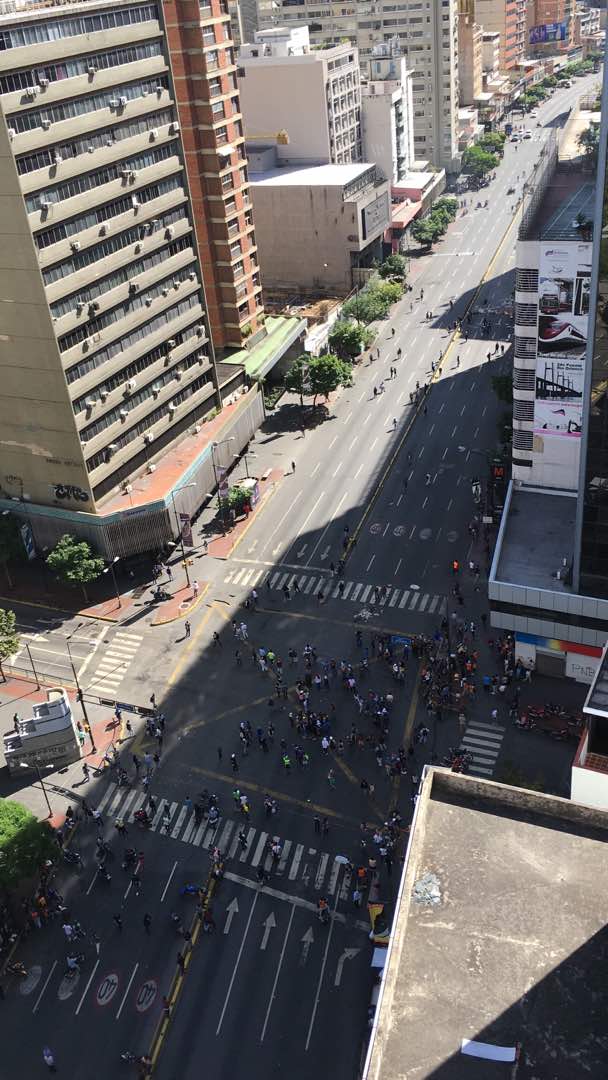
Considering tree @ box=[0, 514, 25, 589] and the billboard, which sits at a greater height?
the billboard

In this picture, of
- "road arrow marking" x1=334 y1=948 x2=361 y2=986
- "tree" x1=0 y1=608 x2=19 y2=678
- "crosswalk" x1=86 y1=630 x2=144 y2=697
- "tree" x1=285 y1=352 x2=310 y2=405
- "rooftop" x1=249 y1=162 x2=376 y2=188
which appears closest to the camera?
"road arrow marking" x1=334 y1=948 x2=361 y2=986

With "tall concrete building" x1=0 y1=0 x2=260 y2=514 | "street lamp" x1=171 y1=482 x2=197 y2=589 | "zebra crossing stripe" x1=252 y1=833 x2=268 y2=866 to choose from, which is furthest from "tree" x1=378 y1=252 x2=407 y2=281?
"zebra crossing stripe" x1=252 y1=833 x2=268 y2=866

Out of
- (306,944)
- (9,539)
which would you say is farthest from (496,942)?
(9,539)

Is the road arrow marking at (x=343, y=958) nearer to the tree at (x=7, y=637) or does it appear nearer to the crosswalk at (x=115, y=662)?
the crosswalk at (x=115, y=662)

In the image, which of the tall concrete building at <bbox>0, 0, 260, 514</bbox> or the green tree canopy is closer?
the tall concrete building at <bbox>0, 0, 260, 514</bbox>

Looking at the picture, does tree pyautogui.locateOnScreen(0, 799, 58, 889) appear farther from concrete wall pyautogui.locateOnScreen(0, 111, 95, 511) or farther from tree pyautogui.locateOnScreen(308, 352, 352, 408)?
tree pyautogui.locateOnScreen(308, 352, 352, 408)

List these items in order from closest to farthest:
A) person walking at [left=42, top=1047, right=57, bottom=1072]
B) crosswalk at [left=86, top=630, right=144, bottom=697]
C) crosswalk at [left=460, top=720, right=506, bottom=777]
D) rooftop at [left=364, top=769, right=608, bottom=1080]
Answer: rooftop at [left=364, top=769, right=608, bottom=1080]
person walking at [left=42, top=1047, right=57, bottom=1072]
crosswalk at [left=460, top=720, right=506, bottom=777]
crosswalk at [left=86, top=630, right=144, bottom=697]
